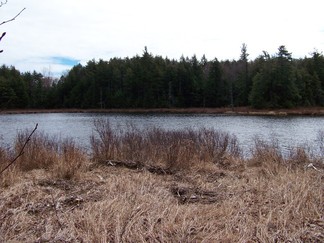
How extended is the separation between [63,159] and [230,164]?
15.0ft

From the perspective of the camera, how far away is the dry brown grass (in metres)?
4.13

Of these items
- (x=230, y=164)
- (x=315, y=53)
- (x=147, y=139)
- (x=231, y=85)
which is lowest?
(x=230, y=164)

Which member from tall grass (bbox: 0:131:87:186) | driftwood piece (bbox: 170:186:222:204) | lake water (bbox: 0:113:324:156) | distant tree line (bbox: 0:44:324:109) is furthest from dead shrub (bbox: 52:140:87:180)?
distant tree line (bbox: 0:44:324:109)

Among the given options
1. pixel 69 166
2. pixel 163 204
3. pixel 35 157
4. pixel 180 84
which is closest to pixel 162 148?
pixel 69 166

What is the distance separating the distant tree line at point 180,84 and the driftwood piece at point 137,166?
169 ft

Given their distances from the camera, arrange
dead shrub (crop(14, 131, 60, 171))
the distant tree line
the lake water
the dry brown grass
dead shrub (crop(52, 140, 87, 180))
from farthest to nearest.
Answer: the distant tree line
the lake water
dead shrub (crop(14, 131, 60, 171))
dead shrub (crop(52, 140, 87, 180))
the dry brown grass

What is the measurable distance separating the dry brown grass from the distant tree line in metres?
52.9

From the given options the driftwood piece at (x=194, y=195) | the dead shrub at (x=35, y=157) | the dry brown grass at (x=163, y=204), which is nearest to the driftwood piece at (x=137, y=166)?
the dry brown grass at (x=163, y=204)

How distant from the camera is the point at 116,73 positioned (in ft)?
281

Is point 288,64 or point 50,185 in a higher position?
point 288,64

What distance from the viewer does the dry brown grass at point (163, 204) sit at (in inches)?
163

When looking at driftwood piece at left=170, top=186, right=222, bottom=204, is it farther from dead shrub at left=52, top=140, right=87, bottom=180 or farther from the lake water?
the lake water

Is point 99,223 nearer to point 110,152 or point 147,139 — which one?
point 110,152

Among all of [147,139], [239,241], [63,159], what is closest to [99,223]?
[239,241]
